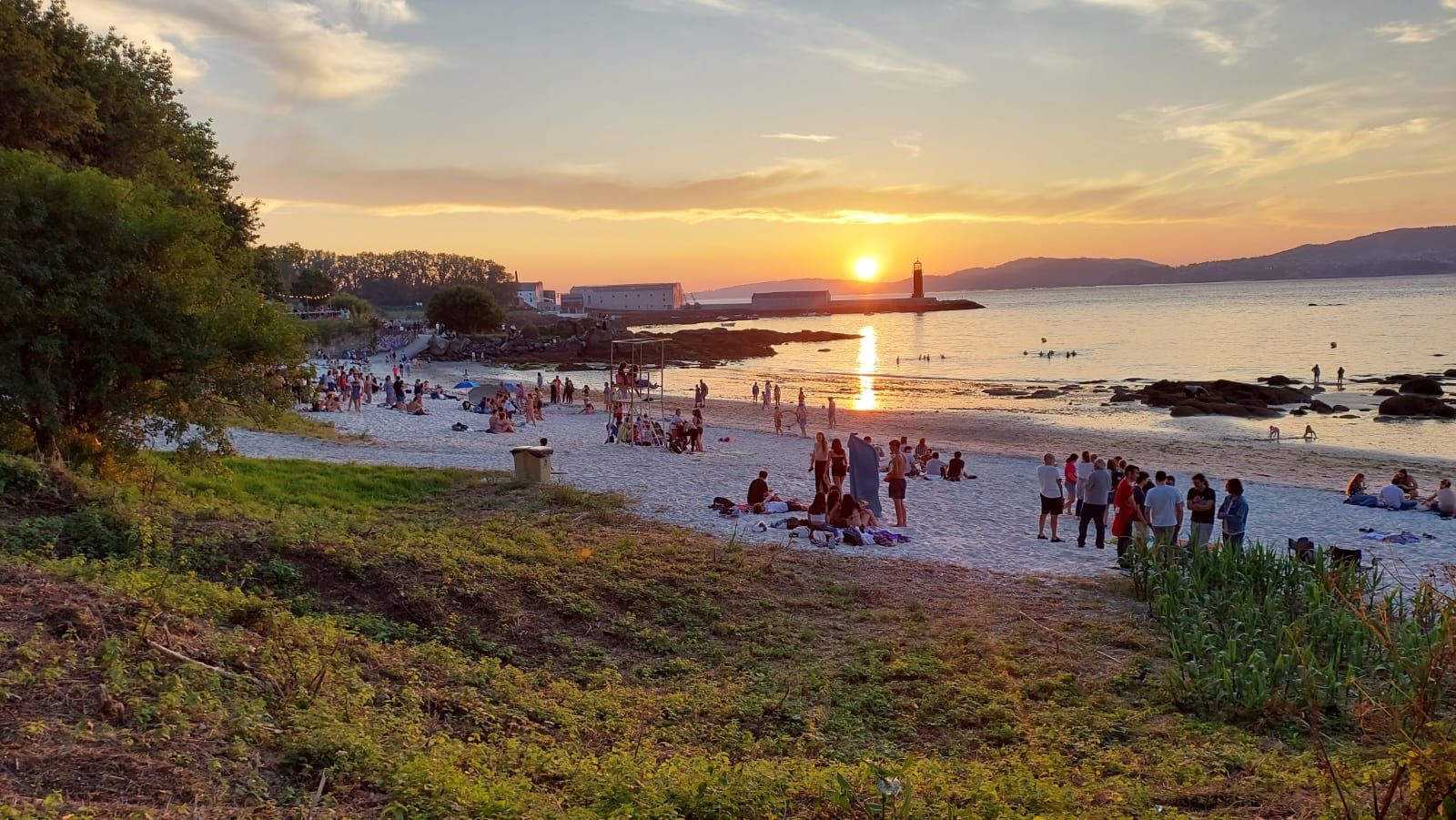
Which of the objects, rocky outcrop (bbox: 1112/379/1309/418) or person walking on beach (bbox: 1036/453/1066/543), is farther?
A: rocky outcrop (bbox: 1112/379/1309/418)

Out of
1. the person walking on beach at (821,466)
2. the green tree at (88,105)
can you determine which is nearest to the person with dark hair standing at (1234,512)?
the person walking on beach at (821,466)

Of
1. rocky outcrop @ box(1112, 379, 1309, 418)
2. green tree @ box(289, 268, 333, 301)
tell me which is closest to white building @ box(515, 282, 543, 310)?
green tree @ box(289, 268, 333, 301)

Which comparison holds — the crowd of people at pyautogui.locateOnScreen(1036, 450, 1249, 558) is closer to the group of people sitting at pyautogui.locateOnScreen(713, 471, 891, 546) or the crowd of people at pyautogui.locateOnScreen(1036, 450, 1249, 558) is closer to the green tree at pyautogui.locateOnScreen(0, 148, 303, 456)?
the group of people sitting at pyautogui.locateOnScreen(713, 471, 891, 546)

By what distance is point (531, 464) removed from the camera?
15781mm

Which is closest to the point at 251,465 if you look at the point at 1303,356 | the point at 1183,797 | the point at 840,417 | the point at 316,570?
the point at 316,570

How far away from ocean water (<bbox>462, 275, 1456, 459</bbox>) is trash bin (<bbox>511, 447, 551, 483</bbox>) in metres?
23.8

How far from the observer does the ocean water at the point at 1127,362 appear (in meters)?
33.8

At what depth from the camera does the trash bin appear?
15719 mm

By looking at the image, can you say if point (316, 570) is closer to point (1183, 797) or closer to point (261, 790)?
point (261, 790)

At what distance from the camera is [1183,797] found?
5047 mm

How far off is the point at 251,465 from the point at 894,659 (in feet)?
39.6

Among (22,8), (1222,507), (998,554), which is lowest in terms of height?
(998,554)

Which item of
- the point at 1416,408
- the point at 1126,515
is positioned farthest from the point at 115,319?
the point at 1416,408

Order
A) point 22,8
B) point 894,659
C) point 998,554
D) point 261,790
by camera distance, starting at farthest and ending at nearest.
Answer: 1. point 22,8
2. point 998,554
3. point 894,659
4. point 261,790
